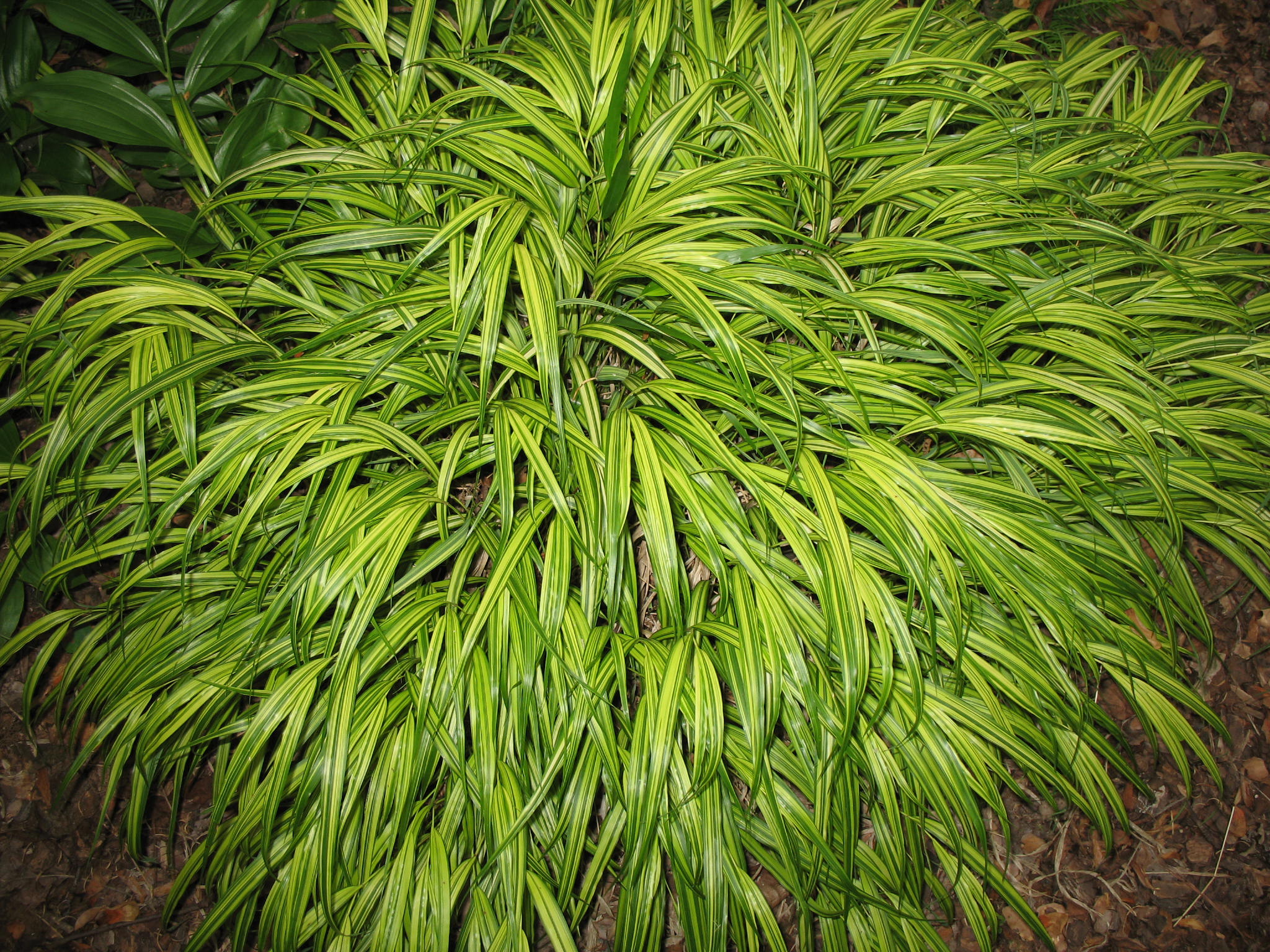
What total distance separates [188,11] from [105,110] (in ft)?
0.83

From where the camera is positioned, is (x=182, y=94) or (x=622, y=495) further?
(x=182, y=94)

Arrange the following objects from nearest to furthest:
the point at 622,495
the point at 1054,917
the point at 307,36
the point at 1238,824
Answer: the point at 622,495 < the point at 307,36 < the point at 1054,917 < the point at 1238,824

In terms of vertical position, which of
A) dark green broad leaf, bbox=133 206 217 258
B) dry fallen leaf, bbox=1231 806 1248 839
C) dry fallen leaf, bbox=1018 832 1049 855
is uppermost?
dark green broad leaf, bbox=133 206 217 258

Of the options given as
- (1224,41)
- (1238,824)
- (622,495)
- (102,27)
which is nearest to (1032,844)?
(1238,824)

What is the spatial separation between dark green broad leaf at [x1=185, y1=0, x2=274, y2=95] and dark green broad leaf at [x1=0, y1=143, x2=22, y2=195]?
40 cm

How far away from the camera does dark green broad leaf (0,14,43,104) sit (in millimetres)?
1369

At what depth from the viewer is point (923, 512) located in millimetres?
1073

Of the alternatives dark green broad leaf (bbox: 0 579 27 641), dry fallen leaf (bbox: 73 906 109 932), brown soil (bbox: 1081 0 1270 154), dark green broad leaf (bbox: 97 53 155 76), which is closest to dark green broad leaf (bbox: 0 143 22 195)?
dark green broad leaf (bbox: 97 53 155 76)

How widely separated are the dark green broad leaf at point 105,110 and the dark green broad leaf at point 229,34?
0.32ft

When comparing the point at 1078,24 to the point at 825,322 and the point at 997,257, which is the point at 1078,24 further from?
the point at 825,322

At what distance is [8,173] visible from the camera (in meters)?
1.42

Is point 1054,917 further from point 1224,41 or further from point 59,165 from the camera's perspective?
point 1224,41

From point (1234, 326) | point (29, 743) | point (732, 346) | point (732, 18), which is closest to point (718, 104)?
point (732, 18)

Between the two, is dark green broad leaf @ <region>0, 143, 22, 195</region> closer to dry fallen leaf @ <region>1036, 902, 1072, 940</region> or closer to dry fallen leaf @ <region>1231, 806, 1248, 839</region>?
dry fallen leaf @ <region>1036, 902, 1072, 940</region>
